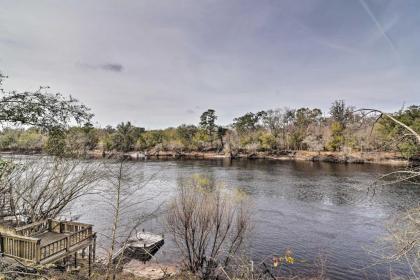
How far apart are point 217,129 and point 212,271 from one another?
82.5 m

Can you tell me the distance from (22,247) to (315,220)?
22.2 meters

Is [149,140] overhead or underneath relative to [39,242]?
overhead

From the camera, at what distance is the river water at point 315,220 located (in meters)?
18.9

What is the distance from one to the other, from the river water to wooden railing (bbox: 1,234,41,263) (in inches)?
385

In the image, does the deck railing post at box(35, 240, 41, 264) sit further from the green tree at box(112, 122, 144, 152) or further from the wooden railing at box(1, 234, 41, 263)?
the green tree at box(112, 122, 144, 152)

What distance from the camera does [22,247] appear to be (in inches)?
461

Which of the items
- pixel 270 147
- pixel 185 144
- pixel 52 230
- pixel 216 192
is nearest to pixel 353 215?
pixel 216 192

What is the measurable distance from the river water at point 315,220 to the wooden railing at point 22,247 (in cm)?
979

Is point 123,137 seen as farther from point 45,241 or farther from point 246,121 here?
point 246,121

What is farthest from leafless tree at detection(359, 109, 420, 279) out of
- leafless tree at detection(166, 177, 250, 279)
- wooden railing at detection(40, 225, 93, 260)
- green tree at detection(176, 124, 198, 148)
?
green tree at detection(176, 124, 198, 148)

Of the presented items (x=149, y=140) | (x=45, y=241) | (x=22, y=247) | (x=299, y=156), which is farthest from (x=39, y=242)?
(x=149, y=140)

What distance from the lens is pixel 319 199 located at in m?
33.5

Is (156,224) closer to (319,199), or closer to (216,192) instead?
(216,192)

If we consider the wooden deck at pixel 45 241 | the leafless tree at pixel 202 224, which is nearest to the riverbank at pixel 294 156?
the leafless tree at pixel 202 224
